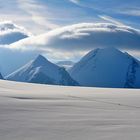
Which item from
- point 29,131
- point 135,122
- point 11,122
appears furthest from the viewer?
point 135,122

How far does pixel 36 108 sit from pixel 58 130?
3391mm

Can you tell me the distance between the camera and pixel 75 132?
27.3ft

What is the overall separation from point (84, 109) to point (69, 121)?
8.35ft

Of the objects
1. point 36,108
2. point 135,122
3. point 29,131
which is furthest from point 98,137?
point 36,108

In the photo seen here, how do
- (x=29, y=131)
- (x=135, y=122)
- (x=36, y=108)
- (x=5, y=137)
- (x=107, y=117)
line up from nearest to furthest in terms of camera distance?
(x=5, y=137) < (x=29, y=131) < (x=135, y=122) < (x=107, y=117) < (x=36, y=108)

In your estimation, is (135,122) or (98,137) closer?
(98,137)

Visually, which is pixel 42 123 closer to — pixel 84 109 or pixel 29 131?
pixel 29 131

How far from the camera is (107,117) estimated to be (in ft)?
34.4

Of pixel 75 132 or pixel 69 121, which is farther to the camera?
pixel 69 121

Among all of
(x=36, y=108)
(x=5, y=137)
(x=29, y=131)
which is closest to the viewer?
(x=5, y=137)

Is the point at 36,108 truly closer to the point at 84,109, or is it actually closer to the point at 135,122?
the point at 84,109

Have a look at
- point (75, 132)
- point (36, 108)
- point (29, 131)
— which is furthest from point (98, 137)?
point (36, 108)

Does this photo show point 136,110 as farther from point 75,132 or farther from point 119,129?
point 75,132

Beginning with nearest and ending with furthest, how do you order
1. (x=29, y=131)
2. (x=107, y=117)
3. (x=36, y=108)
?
(x=29, y=131), (x=107, y=117), (x=36, y=108)
